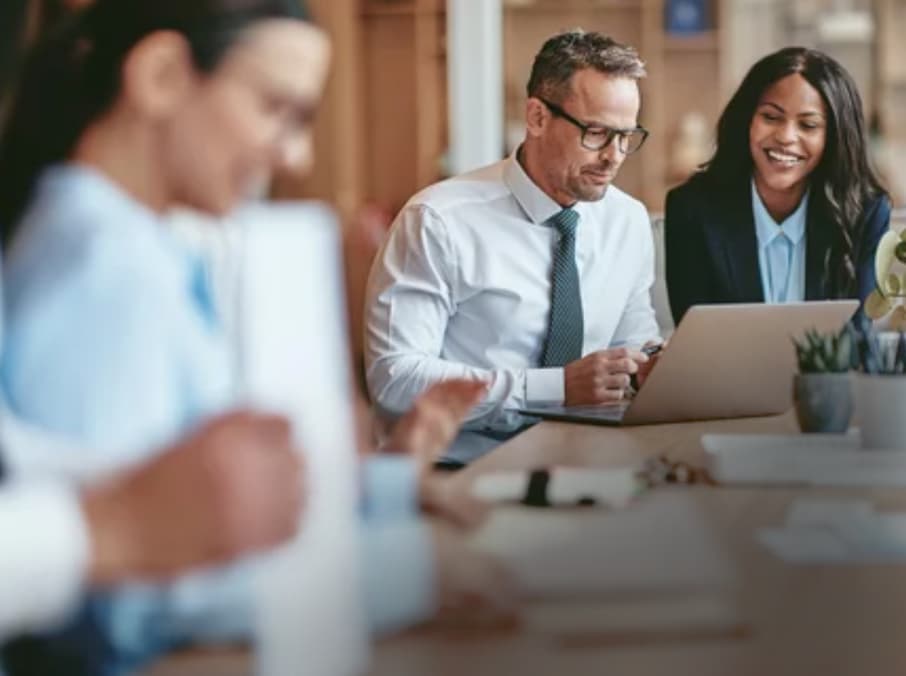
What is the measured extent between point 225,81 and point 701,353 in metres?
1.12

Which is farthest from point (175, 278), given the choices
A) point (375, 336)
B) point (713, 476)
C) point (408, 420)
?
point (375, 336)

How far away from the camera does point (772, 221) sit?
196 centimetres

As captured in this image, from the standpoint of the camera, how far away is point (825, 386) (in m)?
1.42

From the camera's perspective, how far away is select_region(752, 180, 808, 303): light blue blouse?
6.25 ft

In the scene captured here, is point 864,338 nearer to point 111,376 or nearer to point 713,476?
point 713,476

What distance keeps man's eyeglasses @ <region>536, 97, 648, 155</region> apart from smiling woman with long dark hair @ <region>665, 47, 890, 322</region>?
6.4 inches

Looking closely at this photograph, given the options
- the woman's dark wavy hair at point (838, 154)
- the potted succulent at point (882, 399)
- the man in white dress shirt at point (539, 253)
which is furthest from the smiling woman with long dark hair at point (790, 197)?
the potted succulent at point (882, 399)

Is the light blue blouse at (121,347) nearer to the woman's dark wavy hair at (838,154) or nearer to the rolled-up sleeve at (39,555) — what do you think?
the rolled-up sleeve at (39,555)

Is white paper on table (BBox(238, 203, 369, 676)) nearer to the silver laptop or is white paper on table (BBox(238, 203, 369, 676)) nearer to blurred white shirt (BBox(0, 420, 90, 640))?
blurred white shirt (BBox(0, 420, 90, 640))

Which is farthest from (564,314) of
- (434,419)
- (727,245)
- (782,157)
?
(434,419)

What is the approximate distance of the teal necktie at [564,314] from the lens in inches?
79.0

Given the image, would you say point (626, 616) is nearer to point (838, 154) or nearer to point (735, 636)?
point (735, 636)

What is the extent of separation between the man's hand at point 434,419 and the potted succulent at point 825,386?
1.70ft

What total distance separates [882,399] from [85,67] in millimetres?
969
